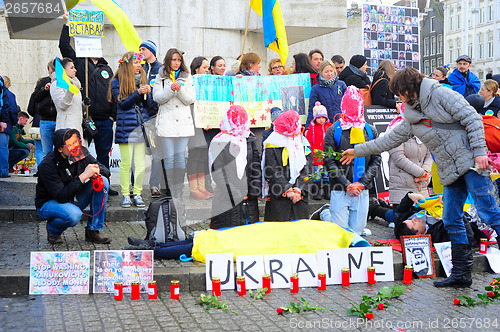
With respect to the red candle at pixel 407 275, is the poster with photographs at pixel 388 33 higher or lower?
higher

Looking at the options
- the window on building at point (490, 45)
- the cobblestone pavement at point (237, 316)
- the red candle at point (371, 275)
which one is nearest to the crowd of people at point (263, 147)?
the red candle at point (371, 275)

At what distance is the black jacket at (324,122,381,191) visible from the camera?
7.82 metres

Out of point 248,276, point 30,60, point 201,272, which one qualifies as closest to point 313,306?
point 248,276

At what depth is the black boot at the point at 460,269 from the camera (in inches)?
241

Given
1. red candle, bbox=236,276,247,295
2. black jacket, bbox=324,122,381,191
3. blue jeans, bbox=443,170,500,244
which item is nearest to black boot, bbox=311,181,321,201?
black jacket, bbox=324,122,381,191

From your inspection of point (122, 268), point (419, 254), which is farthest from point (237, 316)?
point (419, 254)

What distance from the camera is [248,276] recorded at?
19.7 feet

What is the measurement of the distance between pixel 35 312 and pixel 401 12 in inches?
593

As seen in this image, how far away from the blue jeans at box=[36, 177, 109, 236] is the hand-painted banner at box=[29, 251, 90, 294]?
4.10 feet

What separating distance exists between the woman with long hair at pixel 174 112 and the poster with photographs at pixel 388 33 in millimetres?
9505

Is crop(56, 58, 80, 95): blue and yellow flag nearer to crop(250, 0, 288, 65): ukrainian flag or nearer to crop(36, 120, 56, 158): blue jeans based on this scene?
crop(36, 120, 56, 158): blue jeans

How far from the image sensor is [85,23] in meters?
9.38

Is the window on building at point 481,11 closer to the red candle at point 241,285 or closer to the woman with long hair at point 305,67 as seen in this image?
the woman with long hair at point 305,67

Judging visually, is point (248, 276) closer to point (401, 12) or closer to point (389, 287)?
point (389, 287)
